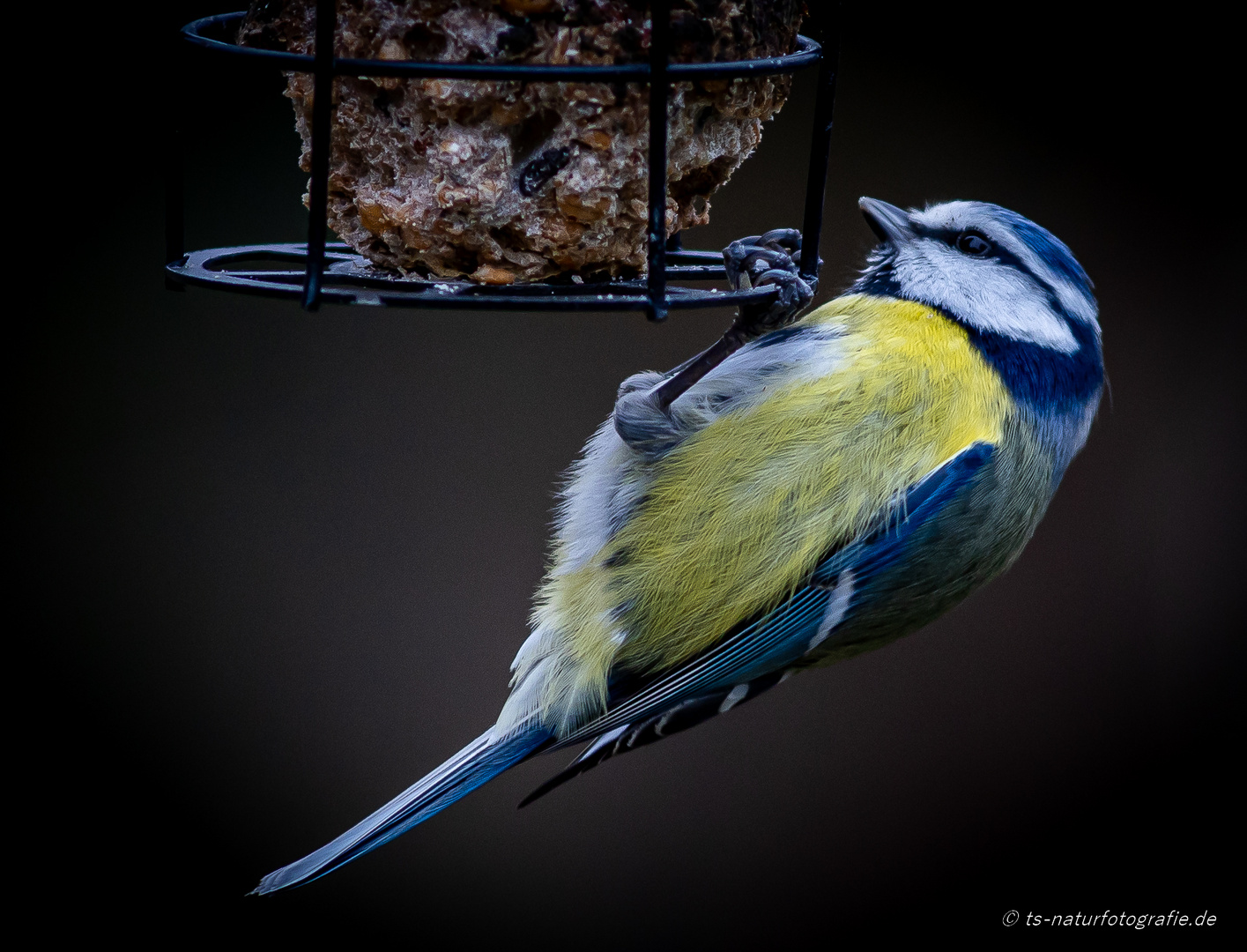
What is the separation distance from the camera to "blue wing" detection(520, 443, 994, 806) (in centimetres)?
175

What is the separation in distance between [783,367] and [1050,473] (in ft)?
1.46

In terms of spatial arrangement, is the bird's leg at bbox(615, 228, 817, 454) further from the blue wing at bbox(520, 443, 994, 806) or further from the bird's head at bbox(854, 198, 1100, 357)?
the blue wing at bbox(520, 443, 994, 806)

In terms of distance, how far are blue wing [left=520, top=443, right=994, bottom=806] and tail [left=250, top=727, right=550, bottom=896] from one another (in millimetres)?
71

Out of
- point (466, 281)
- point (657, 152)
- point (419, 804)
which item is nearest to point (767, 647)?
point (419, 804)

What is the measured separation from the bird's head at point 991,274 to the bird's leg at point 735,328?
165 millimetres

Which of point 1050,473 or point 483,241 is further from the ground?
point 483,241

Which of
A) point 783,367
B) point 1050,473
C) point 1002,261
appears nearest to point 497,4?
point 783,367

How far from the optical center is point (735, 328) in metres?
1.76

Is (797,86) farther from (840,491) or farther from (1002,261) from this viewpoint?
(840,491)

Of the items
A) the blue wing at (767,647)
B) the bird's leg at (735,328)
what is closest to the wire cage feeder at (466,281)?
the bird's leg at (735,328)

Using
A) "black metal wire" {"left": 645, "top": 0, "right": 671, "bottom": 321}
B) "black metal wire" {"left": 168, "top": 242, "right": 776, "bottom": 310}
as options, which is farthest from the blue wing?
"black metal wire" {"left": 645, "top": 0, "right": 671, "bottom": 321}

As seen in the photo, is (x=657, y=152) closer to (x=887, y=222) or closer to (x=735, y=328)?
(x=735, y=328)

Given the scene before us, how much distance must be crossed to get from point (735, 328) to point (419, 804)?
827 mm

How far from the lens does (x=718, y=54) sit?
1.40 m
